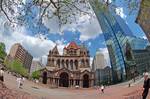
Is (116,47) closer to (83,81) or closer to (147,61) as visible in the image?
(147,61)

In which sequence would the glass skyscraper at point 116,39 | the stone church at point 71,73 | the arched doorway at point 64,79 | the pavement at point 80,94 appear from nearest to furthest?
the pavement at point 80,94 → the glass skyscraper at point 116,39 → the stone church at point 71,73 → the arched doorway at point 64,79

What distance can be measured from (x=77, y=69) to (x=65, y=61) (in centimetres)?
1014

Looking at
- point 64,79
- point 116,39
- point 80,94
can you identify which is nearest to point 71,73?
point 64,79

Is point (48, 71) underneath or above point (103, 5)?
above

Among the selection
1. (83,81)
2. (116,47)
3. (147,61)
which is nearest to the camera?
(147,61)

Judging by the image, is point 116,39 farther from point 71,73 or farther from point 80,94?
point 80,94

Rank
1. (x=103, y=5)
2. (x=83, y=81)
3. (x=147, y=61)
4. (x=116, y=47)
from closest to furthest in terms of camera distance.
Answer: (x=103, y=5)
(x=147, y=61)
(x=116, y=47)
(x=83, y=81)

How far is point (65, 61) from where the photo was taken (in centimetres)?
19762

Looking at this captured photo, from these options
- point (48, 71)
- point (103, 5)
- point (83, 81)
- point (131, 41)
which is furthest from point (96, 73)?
point (103, 5)

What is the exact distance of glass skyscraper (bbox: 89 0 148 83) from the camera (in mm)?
141125

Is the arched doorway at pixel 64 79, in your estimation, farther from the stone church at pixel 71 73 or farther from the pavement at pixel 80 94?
the pavement at pixel 80 94

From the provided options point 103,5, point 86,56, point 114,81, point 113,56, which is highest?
point 86,56

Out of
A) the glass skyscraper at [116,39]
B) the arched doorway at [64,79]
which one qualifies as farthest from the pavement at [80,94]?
the arched doorway at [64,79]

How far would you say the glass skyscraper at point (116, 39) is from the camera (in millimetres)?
141125
